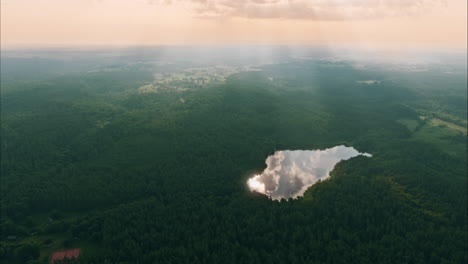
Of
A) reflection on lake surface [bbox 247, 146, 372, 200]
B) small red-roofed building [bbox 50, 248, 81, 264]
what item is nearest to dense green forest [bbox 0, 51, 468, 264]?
small red-roofed building [bbox 50, 248, 81, 264]

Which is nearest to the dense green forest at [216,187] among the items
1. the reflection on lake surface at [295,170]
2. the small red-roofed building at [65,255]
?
the small red-roofed building at [65,255]

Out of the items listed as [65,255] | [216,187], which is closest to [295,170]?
[216,187]

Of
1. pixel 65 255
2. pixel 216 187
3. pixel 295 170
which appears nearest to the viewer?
pixel 65 255

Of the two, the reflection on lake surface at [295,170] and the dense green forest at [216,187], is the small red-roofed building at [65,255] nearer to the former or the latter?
the dense green forest at [216,187]

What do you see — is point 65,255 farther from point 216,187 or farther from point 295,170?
point 295,170

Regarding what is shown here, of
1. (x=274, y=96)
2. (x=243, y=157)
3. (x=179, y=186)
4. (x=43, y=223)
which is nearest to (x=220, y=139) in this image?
(x=243, y=157)

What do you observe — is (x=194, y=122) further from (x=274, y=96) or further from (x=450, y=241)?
(x=450, y=241)

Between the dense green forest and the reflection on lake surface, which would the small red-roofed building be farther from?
the reflection on lake surface
